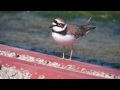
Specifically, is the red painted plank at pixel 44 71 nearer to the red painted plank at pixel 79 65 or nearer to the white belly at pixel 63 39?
the red painted plank at pixel 79 65

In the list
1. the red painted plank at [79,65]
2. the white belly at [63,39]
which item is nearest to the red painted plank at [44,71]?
the red painted plank at [79,65]

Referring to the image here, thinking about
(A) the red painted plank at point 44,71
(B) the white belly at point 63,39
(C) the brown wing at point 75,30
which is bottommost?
(A) the red painted plank at point 44,71

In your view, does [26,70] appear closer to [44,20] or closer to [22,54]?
[22,54]

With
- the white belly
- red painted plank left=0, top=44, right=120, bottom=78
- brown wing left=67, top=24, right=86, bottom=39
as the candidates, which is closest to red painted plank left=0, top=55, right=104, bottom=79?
red painted plank left=0, top=44, right=120, bottom=78

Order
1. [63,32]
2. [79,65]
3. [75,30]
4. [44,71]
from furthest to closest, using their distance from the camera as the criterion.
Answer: [75,30] → [63,32] → [79,65] → [44,71]

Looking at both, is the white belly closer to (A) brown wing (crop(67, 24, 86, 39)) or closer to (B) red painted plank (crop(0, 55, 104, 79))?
(A) brown wing (crop(67, 24, 86, 39))

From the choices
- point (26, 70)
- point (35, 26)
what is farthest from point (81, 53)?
→ point (26, 70)

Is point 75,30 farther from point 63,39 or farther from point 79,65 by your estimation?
point 79,65

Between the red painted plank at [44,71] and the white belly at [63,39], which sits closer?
the red painted plank at [44,71]

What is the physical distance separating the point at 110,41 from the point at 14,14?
11.3 feet

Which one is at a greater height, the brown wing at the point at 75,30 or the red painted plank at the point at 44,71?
the brown wing at the point at 75,30

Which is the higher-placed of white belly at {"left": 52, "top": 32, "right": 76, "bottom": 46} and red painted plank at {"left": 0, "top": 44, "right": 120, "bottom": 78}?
white belly at {"left": 52, "top": 32, "right": 76, "bottom": 46}

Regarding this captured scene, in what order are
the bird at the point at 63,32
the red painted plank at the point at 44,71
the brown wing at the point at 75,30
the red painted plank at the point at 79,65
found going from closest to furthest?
the red painted plank at the point at 44,71, the red painted plank at the point at 79,65, the bird at the point at 63,32, the brown wing at the point at 75,30

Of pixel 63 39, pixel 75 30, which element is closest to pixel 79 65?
pixel 63 39
